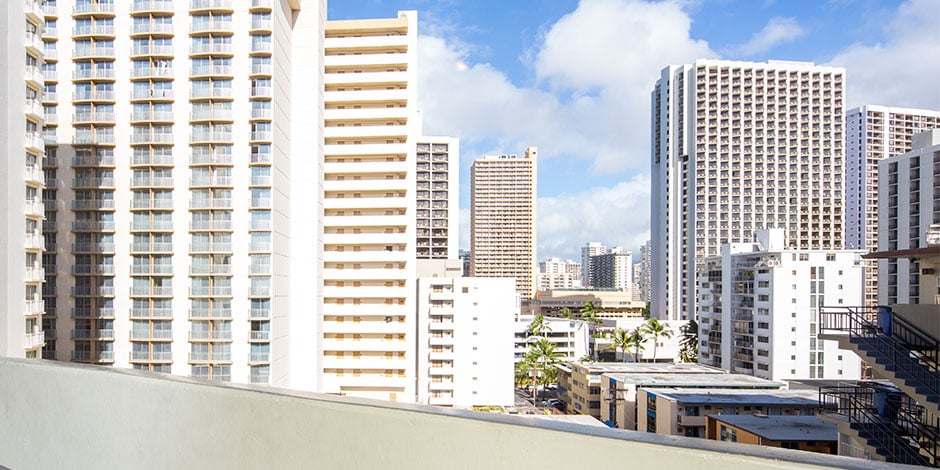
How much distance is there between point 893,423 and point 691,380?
11056mm

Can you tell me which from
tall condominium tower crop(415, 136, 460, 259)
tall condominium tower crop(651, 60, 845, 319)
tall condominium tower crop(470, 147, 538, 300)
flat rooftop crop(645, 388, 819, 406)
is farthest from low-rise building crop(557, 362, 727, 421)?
tall condominium tower crop(470, 147, 538, 300)

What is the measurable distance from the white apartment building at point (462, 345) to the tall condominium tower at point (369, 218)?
3315 mm

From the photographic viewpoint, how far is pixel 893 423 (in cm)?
493

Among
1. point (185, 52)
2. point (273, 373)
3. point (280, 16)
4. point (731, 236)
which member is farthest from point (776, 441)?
point (731, 236)

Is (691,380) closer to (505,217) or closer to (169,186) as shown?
(169,186)

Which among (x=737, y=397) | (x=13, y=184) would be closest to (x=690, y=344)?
(x=737, y=397)

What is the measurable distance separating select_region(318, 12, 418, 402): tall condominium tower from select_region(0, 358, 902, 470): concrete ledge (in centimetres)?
1342

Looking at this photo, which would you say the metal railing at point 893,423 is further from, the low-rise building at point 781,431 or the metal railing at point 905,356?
the low-rise building at point 781,431

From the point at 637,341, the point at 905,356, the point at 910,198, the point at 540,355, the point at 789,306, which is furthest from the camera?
the point at 637,341

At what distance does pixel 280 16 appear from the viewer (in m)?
11.1

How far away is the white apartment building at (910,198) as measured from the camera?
9.68 metres

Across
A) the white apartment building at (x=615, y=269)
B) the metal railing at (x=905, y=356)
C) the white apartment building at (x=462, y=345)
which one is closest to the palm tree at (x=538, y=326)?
the white apartment building at (x=462, y=345)

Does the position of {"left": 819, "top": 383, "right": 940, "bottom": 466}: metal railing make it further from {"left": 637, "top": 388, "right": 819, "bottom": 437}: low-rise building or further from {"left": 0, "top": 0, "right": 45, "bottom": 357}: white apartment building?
{"left": 637, "top": 388, "right": 819, "bottom": 437}: low-rise building

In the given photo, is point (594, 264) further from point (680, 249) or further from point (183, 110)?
point (183, 110)
